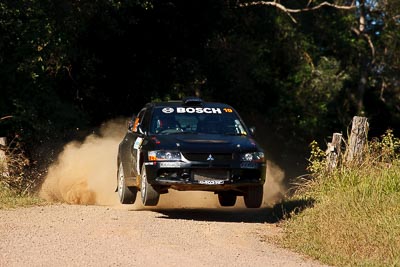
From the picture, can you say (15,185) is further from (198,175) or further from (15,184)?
(198,175)

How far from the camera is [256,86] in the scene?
32.8m

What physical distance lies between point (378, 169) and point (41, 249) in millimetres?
6288

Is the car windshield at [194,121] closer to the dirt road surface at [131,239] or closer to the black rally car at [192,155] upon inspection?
the black rally car at [192,155]

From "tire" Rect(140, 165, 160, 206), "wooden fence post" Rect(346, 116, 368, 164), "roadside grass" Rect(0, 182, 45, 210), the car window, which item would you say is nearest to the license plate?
"tire" Rect(140, 165, 160, 206)

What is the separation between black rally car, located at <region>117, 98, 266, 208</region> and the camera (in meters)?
13.8

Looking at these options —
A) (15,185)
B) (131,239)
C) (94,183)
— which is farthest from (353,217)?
(15,185)

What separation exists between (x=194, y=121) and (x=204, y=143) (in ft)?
3.97

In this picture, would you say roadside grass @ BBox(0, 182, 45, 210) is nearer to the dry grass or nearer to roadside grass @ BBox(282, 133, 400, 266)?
the dry grass

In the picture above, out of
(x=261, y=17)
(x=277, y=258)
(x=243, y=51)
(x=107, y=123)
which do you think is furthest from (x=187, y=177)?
(x=261, y=17)

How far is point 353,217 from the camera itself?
1244 cm

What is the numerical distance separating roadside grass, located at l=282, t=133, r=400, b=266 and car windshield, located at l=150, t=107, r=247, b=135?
1.71 meters

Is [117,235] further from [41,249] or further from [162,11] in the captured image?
[162,11]

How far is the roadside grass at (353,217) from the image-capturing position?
11133mm

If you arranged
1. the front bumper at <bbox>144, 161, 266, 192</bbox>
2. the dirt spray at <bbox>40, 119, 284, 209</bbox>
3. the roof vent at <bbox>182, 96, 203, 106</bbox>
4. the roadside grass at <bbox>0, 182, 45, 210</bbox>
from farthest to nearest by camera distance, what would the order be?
the dirt spray at <bbox>40, 119, 284, 209</bbox> < the roof vent at <bbox>182, 96, 203, 106</bbox> < the roadside grass at <bbox>0, 182, 45, 210</bbox> < the front bumper at <bbox>144, 161, 266, 192</bbox>
